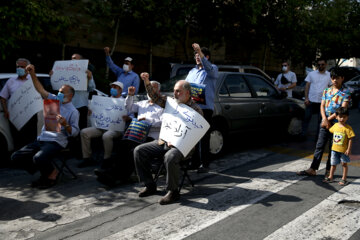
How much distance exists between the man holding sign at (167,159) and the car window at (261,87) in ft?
10.1

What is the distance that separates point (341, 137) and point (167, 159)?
2475 millimetres

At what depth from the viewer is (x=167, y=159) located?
4520mm

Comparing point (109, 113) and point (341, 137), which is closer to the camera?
point (341, 137)

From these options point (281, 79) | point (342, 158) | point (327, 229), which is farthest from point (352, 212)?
point (281, 79)

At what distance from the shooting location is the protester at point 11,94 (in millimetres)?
6098

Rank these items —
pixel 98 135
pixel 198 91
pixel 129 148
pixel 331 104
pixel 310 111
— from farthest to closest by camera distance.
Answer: pixel 310 111, pixel 98 135, pixel 198 91, pixel 331 104, pixel 129 148

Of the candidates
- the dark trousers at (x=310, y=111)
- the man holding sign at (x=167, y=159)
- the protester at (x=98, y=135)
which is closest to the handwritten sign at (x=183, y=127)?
the man holding sign at (x=167, y=159)

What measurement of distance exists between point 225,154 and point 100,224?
3722 millimetres

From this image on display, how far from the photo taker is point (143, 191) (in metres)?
4.79

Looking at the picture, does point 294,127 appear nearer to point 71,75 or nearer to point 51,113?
point 71,75

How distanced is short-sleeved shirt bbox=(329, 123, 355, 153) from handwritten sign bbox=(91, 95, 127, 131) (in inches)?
128

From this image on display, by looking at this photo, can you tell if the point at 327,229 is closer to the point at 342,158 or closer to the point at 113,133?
the point at 342,158

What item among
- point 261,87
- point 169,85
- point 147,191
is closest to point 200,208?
point 147,191

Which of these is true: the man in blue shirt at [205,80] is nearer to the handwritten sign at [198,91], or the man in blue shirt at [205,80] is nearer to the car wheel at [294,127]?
the handwritten sign at [198,91]
